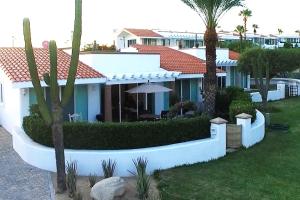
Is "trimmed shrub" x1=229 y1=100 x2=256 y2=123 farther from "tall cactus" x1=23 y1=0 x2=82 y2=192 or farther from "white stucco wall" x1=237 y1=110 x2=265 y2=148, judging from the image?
"tall cactus" x1=23 y1=0 x2=82 y2=192

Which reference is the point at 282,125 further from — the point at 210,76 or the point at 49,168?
the point at 49,168

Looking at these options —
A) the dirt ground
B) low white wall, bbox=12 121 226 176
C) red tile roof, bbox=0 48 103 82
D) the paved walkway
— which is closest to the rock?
the dirt ground

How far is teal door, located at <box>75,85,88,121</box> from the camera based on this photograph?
22.1 metres

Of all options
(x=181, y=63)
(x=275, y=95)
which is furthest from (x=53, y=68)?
(x=275, y=95)

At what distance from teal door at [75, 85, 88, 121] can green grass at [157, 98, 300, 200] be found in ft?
25.5

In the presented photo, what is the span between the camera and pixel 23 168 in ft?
53.0

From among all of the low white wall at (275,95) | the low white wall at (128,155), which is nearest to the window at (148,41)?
the low white wall at (275,95)

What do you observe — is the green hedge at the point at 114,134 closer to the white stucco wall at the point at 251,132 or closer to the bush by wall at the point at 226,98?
the white stucco wall at the point at 251,132

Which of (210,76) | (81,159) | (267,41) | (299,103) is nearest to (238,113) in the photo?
(210,76)

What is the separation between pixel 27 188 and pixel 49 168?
1.91 metres

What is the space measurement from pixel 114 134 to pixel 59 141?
2.96 m

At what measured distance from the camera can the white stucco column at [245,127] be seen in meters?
19.7

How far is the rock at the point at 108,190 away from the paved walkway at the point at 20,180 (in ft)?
5.01

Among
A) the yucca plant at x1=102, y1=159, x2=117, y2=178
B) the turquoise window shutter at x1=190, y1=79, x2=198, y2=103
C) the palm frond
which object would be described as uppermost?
the palm frond
